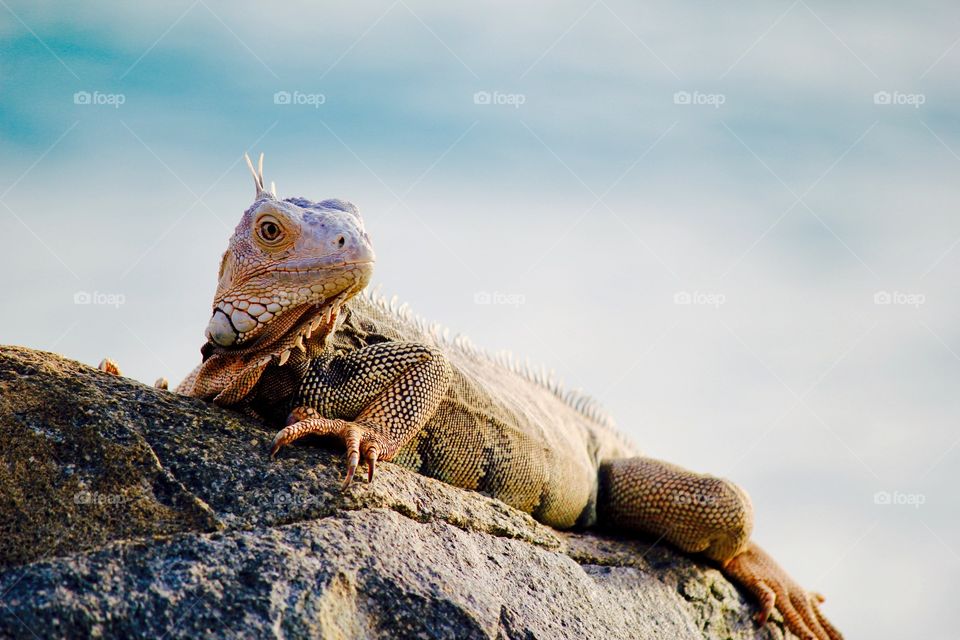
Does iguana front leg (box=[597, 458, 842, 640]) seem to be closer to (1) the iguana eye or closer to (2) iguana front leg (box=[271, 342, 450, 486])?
(2) iguana front leg (box=[271, 342, 450, 486])

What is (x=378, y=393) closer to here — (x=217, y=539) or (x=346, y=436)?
(x=346, y=436)

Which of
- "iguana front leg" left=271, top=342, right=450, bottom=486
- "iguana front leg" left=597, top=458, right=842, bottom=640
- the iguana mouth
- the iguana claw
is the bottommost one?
"iguana front leg" left=597, top=458, right=842, bottom=640

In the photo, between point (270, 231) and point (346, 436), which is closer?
point (346, 436)

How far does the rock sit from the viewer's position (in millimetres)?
5066

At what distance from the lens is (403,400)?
6.89 m

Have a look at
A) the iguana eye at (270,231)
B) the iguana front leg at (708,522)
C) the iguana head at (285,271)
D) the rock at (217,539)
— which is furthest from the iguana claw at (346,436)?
the iguana front leg at (708,522)

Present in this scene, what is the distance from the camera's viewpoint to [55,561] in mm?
5160

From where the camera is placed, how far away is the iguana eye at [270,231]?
6574mm

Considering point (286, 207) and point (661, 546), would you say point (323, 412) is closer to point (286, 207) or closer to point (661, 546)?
point (286, 207)

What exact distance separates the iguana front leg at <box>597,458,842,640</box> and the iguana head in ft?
13.6

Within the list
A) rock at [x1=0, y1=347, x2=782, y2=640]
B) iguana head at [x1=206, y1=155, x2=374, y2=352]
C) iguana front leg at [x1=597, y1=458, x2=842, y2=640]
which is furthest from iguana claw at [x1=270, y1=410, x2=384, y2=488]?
iguana front leg at [x1=597, y1=458, x2=842, y2=640]

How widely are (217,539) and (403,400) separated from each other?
1.77 meters

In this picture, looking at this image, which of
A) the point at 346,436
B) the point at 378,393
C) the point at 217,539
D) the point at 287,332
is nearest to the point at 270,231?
the point at 287,332

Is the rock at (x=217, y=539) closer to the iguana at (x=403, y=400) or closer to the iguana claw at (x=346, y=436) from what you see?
the iguana claw at (x=346, y=436)
